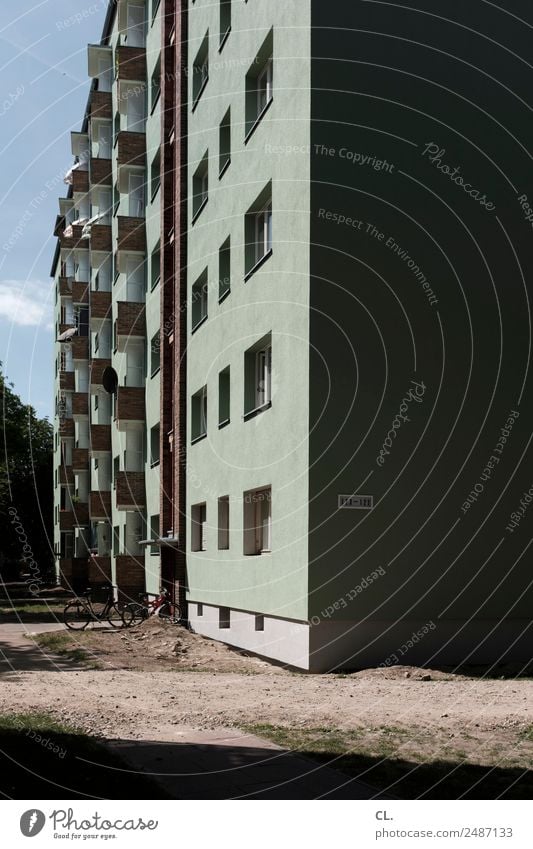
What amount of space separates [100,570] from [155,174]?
54.7ft

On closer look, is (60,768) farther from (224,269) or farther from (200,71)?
(200,71)

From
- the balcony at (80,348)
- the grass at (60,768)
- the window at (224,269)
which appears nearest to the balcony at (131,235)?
the window at (224,269)

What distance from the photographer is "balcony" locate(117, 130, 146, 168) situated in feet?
118

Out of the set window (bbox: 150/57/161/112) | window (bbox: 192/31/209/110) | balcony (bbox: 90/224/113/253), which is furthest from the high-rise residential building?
balcony (bbox: 90/224/113/253)

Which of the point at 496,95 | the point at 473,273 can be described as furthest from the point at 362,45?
the point at 473,273

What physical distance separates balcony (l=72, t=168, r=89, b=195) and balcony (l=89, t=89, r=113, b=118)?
4.87 meters

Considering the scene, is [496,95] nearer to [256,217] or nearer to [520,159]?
[520,159]

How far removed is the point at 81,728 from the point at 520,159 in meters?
13.0

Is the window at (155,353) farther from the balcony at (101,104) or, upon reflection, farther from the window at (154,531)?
the balcony at (101,104)

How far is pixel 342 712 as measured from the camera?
1134 centimetres

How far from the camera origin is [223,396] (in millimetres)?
23016

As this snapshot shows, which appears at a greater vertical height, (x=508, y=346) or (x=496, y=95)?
(x=496, y=95)

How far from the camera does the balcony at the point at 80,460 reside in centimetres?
4859

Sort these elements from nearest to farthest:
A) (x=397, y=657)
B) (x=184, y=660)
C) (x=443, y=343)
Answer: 1. (x=397, y=657)
2. (x=443, y=343)
3. (x=184, y=660)
